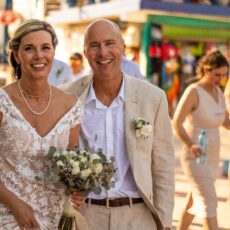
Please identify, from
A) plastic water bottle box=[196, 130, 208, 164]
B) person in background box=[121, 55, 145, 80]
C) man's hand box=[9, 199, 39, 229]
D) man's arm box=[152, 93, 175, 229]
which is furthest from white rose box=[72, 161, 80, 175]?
person in background box=[121, 55, 145, 80]

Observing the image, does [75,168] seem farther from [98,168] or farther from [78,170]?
[98,168]

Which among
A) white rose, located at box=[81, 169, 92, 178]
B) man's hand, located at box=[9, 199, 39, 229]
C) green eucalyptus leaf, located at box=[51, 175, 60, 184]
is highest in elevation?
white rose, located at box=[81, 169, 92, 178]

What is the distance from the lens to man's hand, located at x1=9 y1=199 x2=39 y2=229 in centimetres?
363

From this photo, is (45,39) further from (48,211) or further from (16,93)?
(48,211)

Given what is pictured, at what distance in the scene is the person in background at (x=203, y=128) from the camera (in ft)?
21.8

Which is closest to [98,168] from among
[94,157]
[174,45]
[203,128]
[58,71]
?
[94,157]

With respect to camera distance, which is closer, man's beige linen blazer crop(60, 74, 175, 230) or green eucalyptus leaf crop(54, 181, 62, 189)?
green eucalyptus leaf crop(54, 181, 62, 189)

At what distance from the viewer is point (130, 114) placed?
4.34 m

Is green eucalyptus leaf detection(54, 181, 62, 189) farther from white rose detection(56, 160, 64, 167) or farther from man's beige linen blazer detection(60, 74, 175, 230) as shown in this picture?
man's beige linen blazer detection(60, 74, 175, 230)

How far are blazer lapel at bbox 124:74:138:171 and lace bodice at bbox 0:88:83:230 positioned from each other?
0.57 meters

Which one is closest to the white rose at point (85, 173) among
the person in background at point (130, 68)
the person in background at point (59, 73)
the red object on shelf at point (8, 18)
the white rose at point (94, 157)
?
the white rose at point (94, 157)

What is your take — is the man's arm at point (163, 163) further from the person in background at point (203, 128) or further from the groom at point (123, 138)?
the person in background at point (203, 128)

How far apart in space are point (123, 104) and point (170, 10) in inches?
688

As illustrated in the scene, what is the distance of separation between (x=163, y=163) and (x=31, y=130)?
116cm
